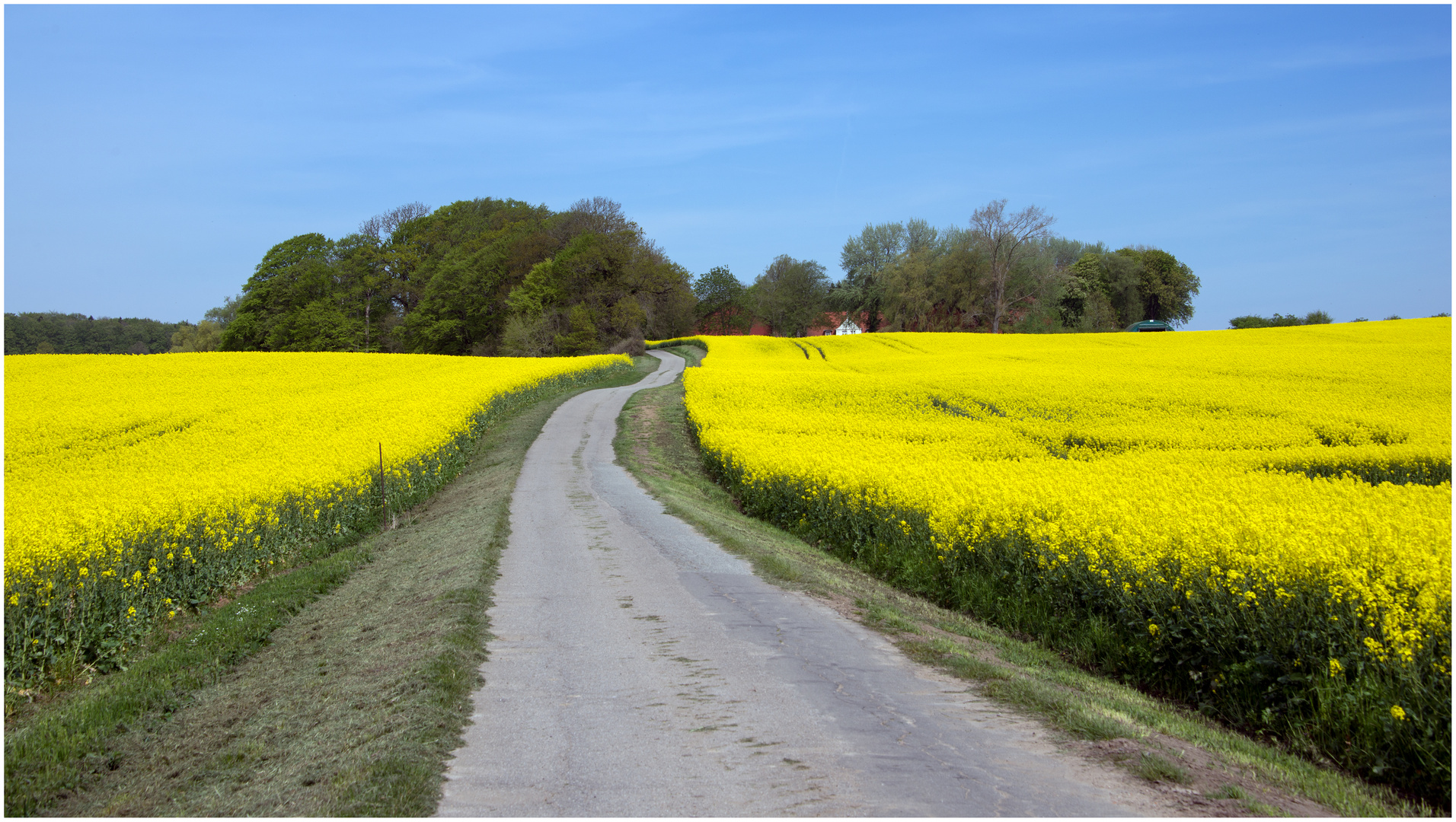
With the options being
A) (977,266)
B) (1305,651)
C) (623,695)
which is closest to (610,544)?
(623,695)

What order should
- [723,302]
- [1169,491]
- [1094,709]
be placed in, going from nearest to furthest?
[1094,709], [1169,491], [723,302]

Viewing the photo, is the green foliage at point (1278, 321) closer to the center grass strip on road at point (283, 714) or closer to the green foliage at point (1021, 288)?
the green foliage at point (1021, 288)

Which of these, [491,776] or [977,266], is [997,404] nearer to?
[491,776]

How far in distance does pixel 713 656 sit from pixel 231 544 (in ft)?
24.4

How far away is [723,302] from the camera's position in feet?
366

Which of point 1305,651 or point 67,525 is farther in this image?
point 67,525

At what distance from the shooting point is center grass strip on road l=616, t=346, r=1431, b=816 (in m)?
4.58

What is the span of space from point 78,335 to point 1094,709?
410 feet

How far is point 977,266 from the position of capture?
81.4m

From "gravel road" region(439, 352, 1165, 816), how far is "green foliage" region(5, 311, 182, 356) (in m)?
92.7

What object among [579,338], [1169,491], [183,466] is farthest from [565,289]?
[1169,491]

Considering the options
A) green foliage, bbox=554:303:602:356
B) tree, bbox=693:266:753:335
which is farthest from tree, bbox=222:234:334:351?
tree, bbox=693:266:753:335

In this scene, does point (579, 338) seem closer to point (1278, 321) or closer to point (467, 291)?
point (467, 291)

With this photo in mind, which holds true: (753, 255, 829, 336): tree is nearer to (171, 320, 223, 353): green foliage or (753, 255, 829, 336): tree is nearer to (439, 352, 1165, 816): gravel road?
(171, 320, 223, 353): green foliage
